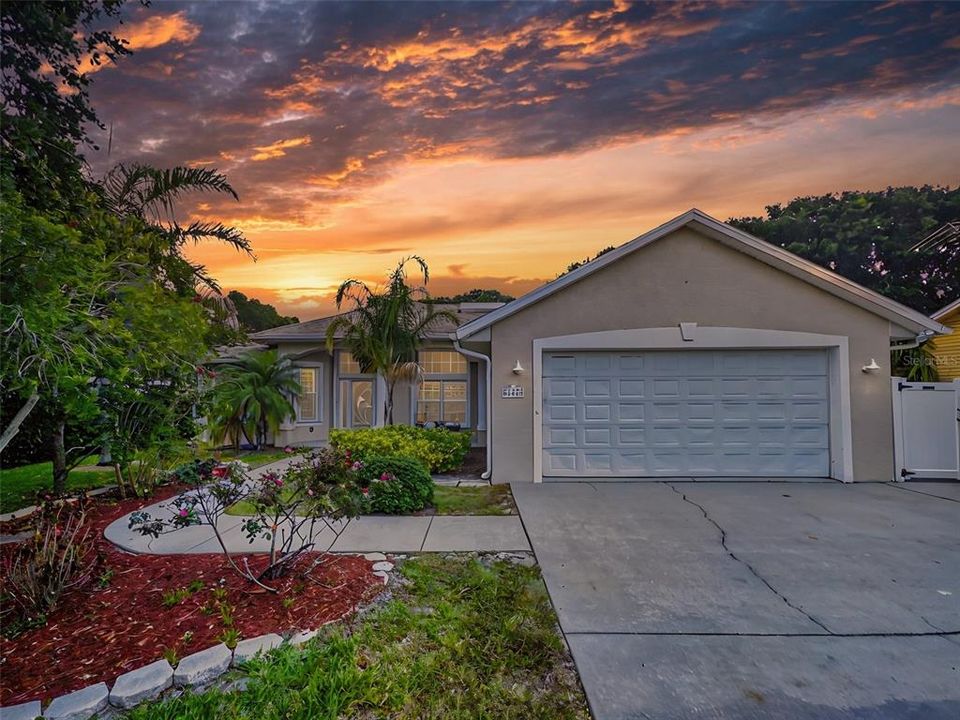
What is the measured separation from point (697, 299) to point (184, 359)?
27.6ft

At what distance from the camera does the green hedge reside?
8.66 metres

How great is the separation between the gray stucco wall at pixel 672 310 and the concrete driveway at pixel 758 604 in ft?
6.90

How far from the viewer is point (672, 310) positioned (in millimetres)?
8891

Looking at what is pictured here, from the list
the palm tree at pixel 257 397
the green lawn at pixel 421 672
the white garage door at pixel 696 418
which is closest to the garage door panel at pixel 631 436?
the white garage door at pixel 696 418

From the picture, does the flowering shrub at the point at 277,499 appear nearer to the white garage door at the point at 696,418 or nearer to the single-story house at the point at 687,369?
the single-story house at the point at 687,369

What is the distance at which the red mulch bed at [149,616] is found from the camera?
9.64ft

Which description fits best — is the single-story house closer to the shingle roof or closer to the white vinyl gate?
the white vinyl gate

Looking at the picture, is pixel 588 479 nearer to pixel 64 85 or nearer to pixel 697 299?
pixel 697 299

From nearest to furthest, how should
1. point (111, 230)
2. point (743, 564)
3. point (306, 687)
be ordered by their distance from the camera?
point (306, 687) → point (743, 564) → point (111, 230)

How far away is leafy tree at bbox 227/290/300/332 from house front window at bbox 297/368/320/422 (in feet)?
80.4

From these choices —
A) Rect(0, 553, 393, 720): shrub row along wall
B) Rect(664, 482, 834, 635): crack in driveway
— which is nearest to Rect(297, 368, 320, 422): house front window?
Rect(664, 482, 834, 635): crack in driveway

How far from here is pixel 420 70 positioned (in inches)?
338

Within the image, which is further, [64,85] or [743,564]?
[64,85]

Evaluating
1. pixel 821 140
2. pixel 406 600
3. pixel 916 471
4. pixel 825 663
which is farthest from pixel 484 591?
pixel 821 140
